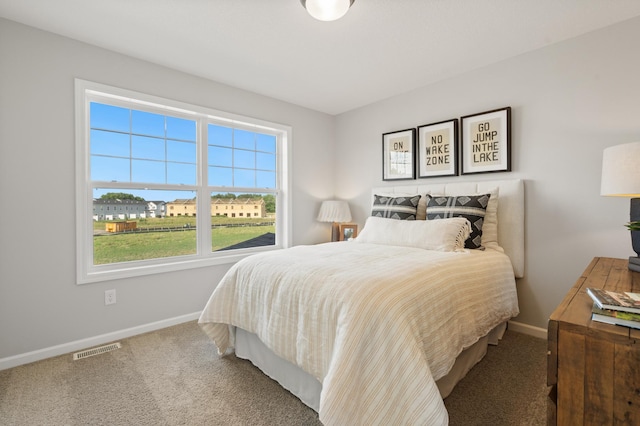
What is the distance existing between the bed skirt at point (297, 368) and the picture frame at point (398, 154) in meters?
1.86

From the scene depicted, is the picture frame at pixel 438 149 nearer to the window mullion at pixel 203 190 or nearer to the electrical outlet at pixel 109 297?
the window mullion at pixel 203 190

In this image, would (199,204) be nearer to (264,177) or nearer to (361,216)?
(264,177)

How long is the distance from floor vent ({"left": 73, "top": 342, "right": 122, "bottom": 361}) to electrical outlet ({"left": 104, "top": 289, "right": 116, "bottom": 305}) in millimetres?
336

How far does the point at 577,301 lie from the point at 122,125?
3.38 m

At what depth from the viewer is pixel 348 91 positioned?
10.9ft

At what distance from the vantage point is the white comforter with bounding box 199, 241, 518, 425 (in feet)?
3.78

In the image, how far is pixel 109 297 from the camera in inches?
95.7

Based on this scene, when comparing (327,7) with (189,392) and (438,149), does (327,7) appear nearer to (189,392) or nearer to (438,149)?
(438,149)

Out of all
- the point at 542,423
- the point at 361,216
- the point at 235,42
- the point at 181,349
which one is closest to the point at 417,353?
the point at 542,423

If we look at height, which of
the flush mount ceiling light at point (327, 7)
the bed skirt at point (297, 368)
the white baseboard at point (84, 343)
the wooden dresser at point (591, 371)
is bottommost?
the white baseboard at point (84, 343)

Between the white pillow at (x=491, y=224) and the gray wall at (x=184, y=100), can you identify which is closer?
the gray wall at (x=184, y=100)

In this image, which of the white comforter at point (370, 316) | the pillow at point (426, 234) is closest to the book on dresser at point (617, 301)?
the white comforter at point (370, 316)

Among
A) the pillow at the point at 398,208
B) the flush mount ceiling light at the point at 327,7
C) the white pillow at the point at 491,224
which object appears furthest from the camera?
the pillow at the point at 398,208

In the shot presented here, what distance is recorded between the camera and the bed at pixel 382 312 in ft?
3.81
